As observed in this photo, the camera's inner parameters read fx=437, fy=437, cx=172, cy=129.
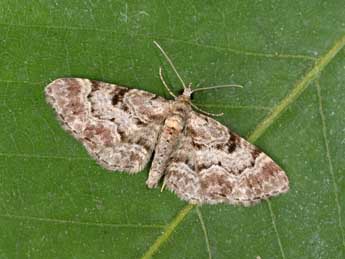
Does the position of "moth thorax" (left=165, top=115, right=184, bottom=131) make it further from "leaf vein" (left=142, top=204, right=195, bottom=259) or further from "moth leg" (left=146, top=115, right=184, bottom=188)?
"leaf vein" (left=142, top=204, right=195, bottom=259)

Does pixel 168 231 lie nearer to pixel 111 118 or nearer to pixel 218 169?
pixel 218 169


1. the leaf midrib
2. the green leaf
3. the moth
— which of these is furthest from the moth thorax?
the leaf midrib

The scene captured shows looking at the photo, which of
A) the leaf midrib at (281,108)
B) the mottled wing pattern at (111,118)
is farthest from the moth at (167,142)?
the leaf midrib at (281,108)

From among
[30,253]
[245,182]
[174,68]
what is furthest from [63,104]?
[245,182]

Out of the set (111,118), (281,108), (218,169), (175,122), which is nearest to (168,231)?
(218,169)

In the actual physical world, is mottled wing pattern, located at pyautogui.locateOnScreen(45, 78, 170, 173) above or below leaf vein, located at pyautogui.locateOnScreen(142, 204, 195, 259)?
above

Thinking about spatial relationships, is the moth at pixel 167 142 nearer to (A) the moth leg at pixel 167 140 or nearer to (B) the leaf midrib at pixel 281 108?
(A) the moth leg at pixel 167 140
